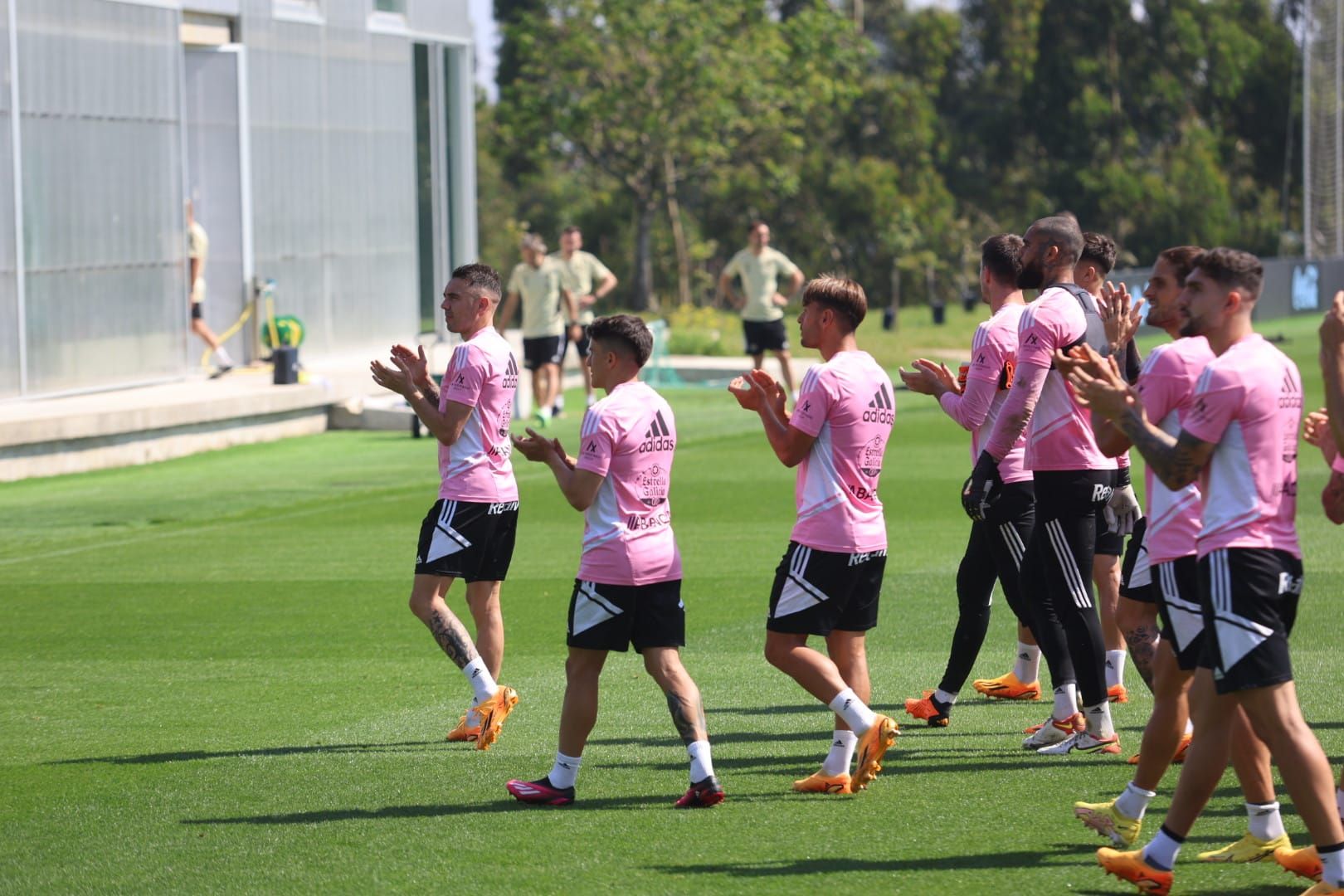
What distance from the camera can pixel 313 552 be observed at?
1284 centimetres

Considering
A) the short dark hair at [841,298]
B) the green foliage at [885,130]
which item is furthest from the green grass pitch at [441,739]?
the green foliage at [885,130]

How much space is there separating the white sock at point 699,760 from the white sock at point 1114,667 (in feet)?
7.83

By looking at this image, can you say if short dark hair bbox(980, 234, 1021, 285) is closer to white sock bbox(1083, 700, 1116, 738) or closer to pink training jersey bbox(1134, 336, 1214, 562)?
white sock bbox(1083, 700, 1116, 738)

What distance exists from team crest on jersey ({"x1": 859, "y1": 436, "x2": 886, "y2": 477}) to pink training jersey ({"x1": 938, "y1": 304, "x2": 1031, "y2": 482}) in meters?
Answer: 0.88

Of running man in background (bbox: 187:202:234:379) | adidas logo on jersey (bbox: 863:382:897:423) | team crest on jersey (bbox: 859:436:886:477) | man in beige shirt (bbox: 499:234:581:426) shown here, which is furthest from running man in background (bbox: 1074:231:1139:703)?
running man in background (bbox: 187:202:234:379)

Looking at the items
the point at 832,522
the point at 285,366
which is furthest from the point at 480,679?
the point at 285,366

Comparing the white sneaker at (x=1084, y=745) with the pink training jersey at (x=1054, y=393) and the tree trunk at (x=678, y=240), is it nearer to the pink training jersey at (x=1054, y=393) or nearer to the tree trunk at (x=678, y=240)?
the pink training jersey at (x=1054, y=393)

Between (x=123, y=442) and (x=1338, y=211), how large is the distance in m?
35.3

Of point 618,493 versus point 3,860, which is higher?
point 618,493

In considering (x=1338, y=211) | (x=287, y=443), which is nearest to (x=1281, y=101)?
(x=1338, y=211)

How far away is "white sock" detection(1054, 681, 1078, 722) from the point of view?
7.26m

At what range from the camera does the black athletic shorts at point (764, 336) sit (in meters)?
22.1

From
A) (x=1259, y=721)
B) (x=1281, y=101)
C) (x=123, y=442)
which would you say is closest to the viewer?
(x=1259, y=721)

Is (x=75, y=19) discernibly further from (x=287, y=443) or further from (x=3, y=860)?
(x=3, y=860)
